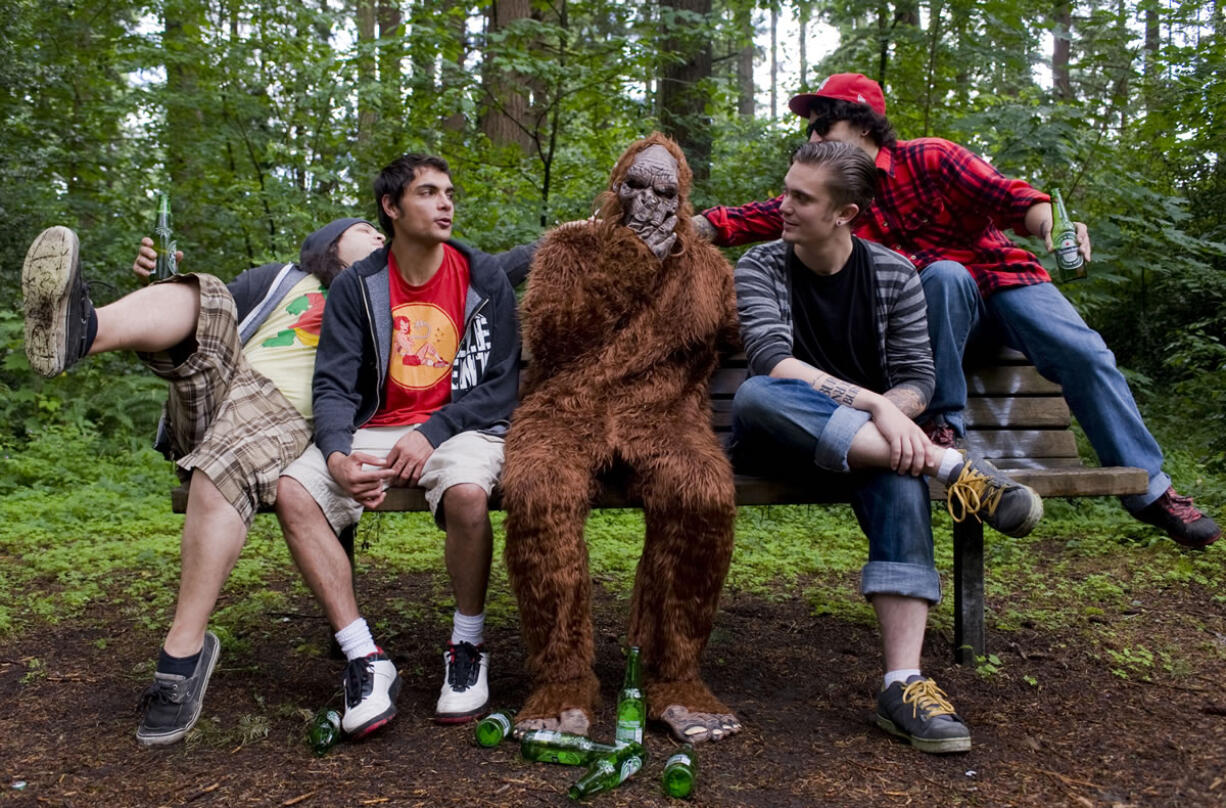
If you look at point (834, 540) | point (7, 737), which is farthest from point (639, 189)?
point (834, 540)

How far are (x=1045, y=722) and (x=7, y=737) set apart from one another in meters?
2.90

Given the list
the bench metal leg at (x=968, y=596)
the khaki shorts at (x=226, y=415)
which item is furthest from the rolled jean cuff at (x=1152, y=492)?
the khaki shorts at (x=226, y=415)

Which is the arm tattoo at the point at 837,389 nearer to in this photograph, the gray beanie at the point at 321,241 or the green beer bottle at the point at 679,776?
the green beer bottle at the point at 679,776

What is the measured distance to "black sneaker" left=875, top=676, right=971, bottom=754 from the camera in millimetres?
2596

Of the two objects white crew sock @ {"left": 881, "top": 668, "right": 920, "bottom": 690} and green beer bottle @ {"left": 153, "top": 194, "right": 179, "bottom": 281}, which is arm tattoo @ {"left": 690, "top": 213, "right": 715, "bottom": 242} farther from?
green beer bottle @ {"left": 153, "top": 194, "right": 179, "bottom": 281}

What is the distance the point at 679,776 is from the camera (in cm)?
234

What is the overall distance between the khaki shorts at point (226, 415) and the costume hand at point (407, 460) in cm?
34

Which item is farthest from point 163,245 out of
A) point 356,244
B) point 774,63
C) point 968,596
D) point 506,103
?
point 774,63

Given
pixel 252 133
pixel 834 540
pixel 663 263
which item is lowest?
pixel 834 540

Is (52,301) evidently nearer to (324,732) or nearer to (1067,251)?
(324,732)

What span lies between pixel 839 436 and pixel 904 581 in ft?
1.43

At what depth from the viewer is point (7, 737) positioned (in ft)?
9.05

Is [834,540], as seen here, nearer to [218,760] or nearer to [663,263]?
[663,263]

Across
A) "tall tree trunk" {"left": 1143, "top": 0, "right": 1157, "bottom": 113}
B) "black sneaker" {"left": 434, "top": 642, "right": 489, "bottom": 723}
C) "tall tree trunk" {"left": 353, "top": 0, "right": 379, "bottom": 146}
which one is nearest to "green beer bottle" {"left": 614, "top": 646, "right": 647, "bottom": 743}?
"black sneaker" {"left": 434, "top": 642, "right": 489, "bottom": 723}
